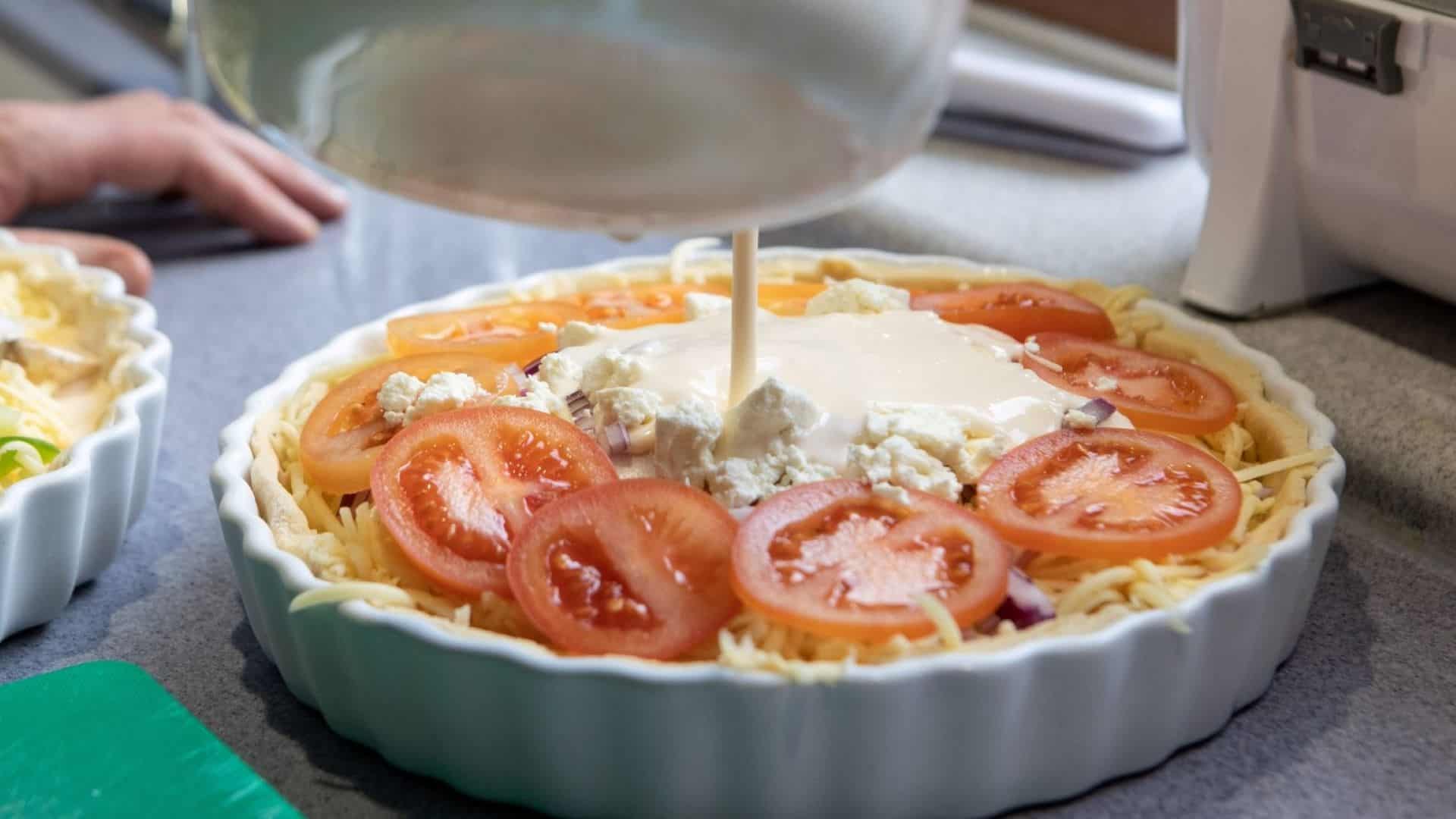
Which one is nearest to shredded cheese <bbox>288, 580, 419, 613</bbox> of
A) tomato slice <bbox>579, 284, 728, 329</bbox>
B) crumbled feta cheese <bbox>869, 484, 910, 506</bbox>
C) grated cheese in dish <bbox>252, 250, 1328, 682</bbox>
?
grated cheese in dish <bbox>252, 250, 1328, 682</bbox>

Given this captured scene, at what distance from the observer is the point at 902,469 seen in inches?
47.7

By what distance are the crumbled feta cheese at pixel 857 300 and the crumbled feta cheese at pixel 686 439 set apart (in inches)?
13.9

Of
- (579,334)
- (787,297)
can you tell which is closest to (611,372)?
(579,334)

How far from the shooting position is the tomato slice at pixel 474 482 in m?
1.18

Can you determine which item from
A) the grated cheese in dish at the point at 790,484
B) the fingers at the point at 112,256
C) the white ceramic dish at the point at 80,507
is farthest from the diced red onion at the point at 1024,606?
the fingers at the point at 112,256

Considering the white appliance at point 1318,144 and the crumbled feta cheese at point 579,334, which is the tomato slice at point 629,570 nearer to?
the crumbled feta cheese at point 579,334

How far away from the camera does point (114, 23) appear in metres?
3.44

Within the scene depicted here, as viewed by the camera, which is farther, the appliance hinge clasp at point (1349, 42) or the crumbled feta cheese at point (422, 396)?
the appliance hinge clasp at point (1349, 42)

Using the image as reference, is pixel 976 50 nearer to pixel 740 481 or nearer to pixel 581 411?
pixel 581 411

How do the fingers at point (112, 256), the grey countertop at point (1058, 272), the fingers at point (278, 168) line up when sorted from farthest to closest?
the fingers at point (278, 168), the fingers at point (112, 256), the grey countertop at point (1058, 272)

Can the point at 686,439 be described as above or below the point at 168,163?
above

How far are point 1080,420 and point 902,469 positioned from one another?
0.20 meters

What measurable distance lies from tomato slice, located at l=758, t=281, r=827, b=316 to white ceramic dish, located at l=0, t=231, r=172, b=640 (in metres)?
0.62

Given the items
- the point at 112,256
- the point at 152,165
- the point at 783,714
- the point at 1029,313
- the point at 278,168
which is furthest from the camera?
the point at 278,168
